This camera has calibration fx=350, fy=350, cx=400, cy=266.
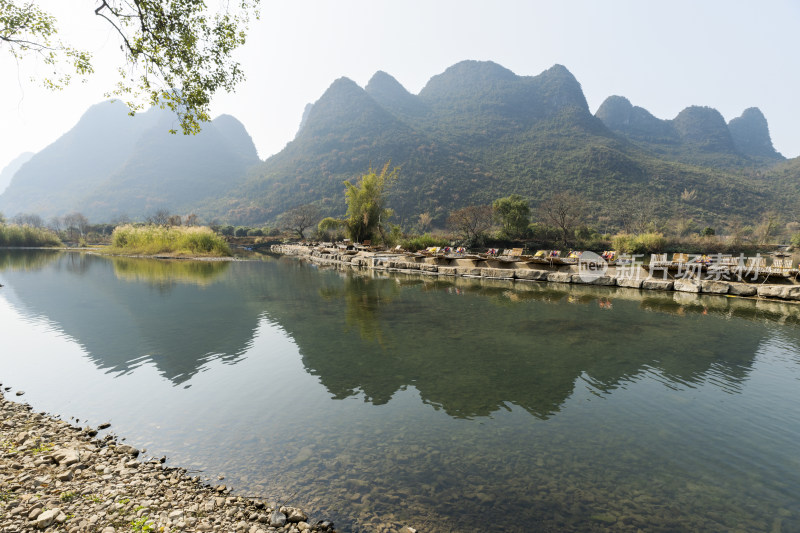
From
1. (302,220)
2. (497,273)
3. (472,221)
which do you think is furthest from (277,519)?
(302,220)

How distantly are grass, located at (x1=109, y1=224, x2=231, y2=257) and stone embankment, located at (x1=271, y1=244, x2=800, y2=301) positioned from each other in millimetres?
11180

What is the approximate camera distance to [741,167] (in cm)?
7962

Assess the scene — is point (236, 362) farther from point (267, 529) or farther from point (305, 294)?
point (305, 294)

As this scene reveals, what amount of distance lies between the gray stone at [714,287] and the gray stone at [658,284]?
948 millimetres

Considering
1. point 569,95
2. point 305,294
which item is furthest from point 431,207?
point 569,95

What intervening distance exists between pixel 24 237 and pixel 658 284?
2175 inches

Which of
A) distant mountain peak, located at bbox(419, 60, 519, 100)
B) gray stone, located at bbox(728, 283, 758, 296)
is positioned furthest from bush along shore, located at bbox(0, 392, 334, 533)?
distant mountain peak, located at bbox(419, 60, 519, 100)

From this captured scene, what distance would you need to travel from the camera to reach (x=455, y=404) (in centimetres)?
456

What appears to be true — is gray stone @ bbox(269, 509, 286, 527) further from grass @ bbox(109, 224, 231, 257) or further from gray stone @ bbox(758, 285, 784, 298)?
grass @ bbox(109, 224, 231, 257)

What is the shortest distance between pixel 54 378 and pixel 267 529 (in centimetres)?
511

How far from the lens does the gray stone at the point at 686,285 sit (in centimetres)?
1278

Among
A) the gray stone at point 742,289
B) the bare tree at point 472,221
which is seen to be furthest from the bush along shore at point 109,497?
the bare tree at point 472,221

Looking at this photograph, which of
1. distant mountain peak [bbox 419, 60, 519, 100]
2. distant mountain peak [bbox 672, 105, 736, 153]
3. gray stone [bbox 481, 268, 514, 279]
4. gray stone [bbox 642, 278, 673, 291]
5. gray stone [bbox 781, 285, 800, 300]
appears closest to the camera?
gray stone [bbox 781, 285, 800, 300]

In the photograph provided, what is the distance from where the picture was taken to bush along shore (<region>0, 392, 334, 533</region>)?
229 cm
